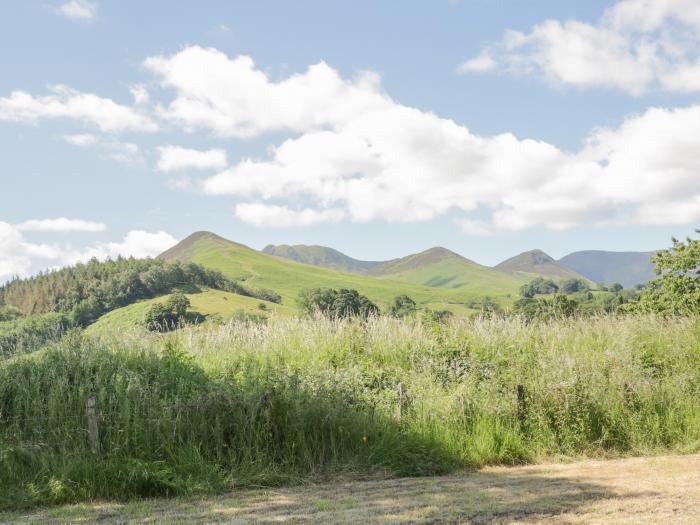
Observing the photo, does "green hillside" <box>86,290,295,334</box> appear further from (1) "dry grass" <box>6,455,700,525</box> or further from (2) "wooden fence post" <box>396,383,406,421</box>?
(1) "dry grass" <box>6,455,700,525</box>

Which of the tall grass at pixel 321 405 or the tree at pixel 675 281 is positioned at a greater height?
the tree at pixel 675 281

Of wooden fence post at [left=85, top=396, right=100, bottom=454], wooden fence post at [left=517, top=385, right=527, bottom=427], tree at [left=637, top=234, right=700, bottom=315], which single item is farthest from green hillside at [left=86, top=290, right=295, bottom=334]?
wooden fence post at [left=85, top=396, right=100, bottom=454]

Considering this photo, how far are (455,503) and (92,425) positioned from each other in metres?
5.40

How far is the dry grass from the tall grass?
2.49 ft

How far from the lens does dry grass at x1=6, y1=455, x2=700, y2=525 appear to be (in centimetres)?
592

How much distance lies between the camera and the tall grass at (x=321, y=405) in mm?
8203

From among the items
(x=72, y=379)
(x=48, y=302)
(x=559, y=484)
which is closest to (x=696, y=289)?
(x=559, y=484)

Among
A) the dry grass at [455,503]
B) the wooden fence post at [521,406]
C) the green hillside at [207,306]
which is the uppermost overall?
the green hillside at [207,306]

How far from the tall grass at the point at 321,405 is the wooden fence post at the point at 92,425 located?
0.48 feet

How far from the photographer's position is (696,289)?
62.8 ft

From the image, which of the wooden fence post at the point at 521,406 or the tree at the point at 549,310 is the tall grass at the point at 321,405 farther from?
the tree at the point at 549,310

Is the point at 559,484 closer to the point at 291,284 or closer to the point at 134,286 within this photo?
the point at 134,286

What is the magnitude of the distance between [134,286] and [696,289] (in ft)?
376

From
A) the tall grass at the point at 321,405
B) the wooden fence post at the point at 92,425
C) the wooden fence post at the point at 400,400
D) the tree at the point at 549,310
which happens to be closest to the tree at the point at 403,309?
the tall grass at the point at 321,405
